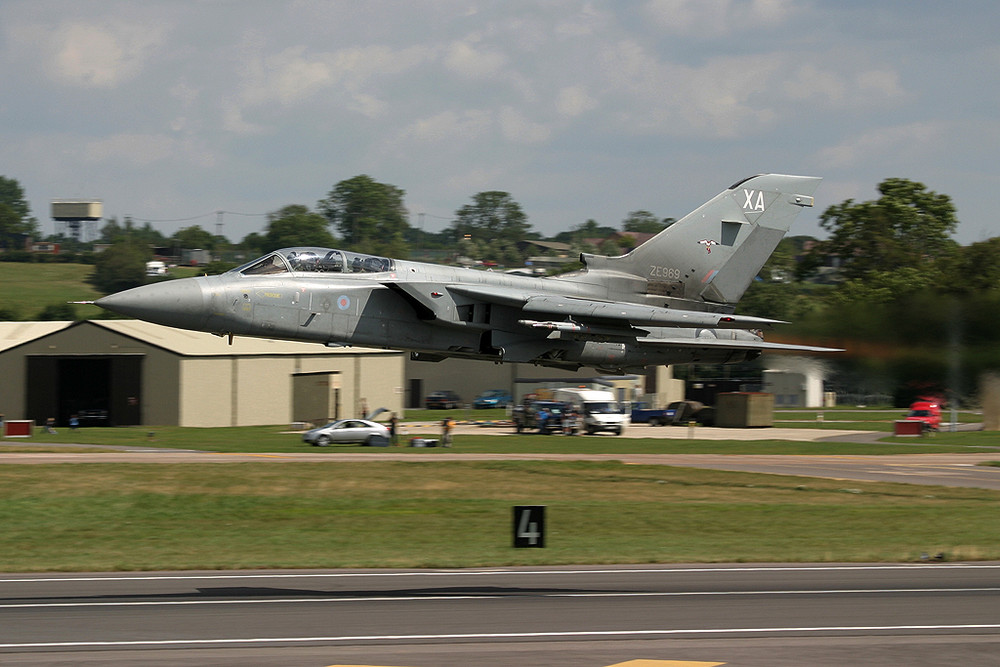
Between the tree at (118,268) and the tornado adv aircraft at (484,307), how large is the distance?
116 m

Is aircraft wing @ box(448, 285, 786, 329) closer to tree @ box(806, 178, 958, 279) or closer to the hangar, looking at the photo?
the hangar

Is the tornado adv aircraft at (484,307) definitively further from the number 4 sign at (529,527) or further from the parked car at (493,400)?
the parked car at (493,400)

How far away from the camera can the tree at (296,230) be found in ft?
469

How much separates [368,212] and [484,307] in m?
164

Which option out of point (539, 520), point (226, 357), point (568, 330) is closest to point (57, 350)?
point (226, 357)

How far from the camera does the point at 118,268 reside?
137500mm

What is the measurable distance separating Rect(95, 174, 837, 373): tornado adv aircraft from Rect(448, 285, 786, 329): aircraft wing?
25 millimetres

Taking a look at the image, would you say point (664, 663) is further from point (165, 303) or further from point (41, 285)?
point (41, 285)

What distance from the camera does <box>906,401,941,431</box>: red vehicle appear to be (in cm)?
6203

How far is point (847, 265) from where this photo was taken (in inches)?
3986

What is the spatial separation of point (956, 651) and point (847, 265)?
91.2 metres

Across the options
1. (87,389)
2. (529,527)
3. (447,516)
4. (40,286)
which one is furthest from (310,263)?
(40,286)

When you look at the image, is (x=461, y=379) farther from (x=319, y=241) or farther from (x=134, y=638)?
(x=134, y=638)

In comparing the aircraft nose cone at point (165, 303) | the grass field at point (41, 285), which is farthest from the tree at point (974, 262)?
the grass field at point (41, 285)
